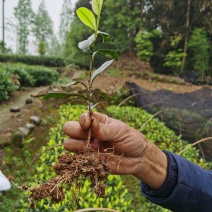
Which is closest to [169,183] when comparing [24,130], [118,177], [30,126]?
[118,177]

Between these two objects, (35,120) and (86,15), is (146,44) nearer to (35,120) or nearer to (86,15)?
(35,120)

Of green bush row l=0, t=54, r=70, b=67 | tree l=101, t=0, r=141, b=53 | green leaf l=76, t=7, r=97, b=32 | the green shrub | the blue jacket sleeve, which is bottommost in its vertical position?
green bush row l=0, t=54, r=70, b=67

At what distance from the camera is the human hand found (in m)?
1.05

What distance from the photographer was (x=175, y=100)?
6.43m

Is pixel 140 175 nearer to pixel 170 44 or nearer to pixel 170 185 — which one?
pixel 170 185

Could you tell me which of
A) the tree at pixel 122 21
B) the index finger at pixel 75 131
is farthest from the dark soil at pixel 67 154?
the tree at pixel 122 21

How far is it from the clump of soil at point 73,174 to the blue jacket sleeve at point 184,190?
44 cm

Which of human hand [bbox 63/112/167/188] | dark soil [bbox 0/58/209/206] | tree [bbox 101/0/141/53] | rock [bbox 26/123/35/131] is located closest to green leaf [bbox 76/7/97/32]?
human hand [bbox 63/112/167/188]

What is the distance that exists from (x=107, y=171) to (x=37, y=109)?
209 inches

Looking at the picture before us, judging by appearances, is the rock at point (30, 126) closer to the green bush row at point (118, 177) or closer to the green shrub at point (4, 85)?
the green bush row at point (118, 177)

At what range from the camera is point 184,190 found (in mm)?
1253

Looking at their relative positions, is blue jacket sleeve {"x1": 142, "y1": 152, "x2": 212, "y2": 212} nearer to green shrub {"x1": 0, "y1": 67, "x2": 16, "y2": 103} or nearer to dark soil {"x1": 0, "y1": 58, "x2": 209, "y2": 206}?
dark soil {"x1": 0, "y1": 58, "x2": 209, "y2": 206}

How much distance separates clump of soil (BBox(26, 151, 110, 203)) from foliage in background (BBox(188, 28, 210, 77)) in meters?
13.6

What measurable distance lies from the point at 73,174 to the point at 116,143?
27 cm
